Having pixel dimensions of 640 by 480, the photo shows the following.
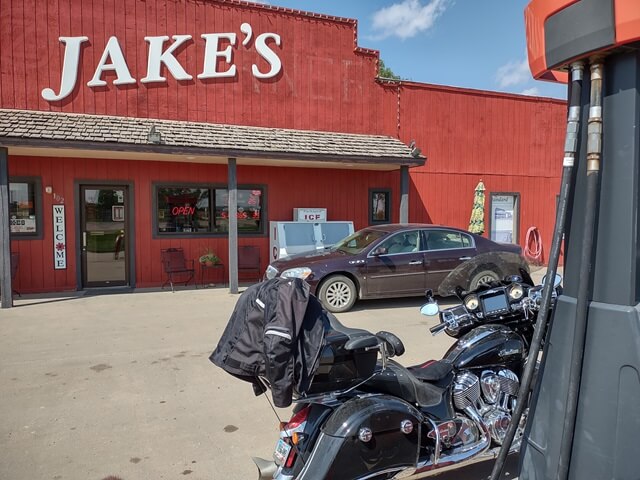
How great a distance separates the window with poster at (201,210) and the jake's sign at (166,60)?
2.47 meters

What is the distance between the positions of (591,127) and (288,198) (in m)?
10.2

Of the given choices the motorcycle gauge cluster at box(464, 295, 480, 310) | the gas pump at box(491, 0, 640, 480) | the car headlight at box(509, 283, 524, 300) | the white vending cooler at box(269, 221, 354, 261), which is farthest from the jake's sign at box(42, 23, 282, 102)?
the gas pump at box(491, 0, 640, 480)

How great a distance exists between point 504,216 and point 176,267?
946cm

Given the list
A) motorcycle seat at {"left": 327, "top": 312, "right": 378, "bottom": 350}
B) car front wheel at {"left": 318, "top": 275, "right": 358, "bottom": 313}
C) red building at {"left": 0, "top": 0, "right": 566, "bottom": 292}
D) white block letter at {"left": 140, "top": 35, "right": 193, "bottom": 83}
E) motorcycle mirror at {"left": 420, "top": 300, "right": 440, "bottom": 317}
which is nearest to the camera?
motorcycle seat at {"left": 327, "top": 312, "right": 378, "bottom": 350}

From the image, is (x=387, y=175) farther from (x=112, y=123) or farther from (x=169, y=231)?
(x=112, y=123)

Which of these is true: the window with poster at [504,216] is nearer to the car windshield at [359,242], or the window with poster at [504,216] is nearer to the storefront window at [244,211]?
the car windshield at [359,242]

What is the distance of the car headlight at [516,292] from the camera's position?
3143 millimetres

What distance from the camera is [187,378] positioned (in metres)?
4.82

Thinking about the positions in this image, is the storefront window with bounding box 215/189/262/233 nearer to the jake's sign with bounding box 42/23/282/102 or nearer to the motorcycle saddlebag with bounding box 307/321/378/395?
the jake's sign with bounding box 42/23/282/102

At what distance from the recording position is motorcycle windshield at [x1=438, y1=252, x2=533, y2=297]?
10.9ft

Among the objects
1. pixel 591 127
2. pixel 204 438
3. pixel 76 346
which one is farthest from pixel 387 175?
pixel 591 127

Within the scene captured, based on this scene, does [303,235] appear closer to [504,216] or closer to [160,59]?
[160,59]

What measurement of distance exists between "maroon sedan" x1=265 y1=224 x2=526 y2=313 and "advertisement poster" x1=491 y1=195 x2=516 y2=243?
208 inches

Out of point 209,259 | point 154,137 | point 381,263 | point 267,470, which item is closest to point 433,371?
point 267,470
